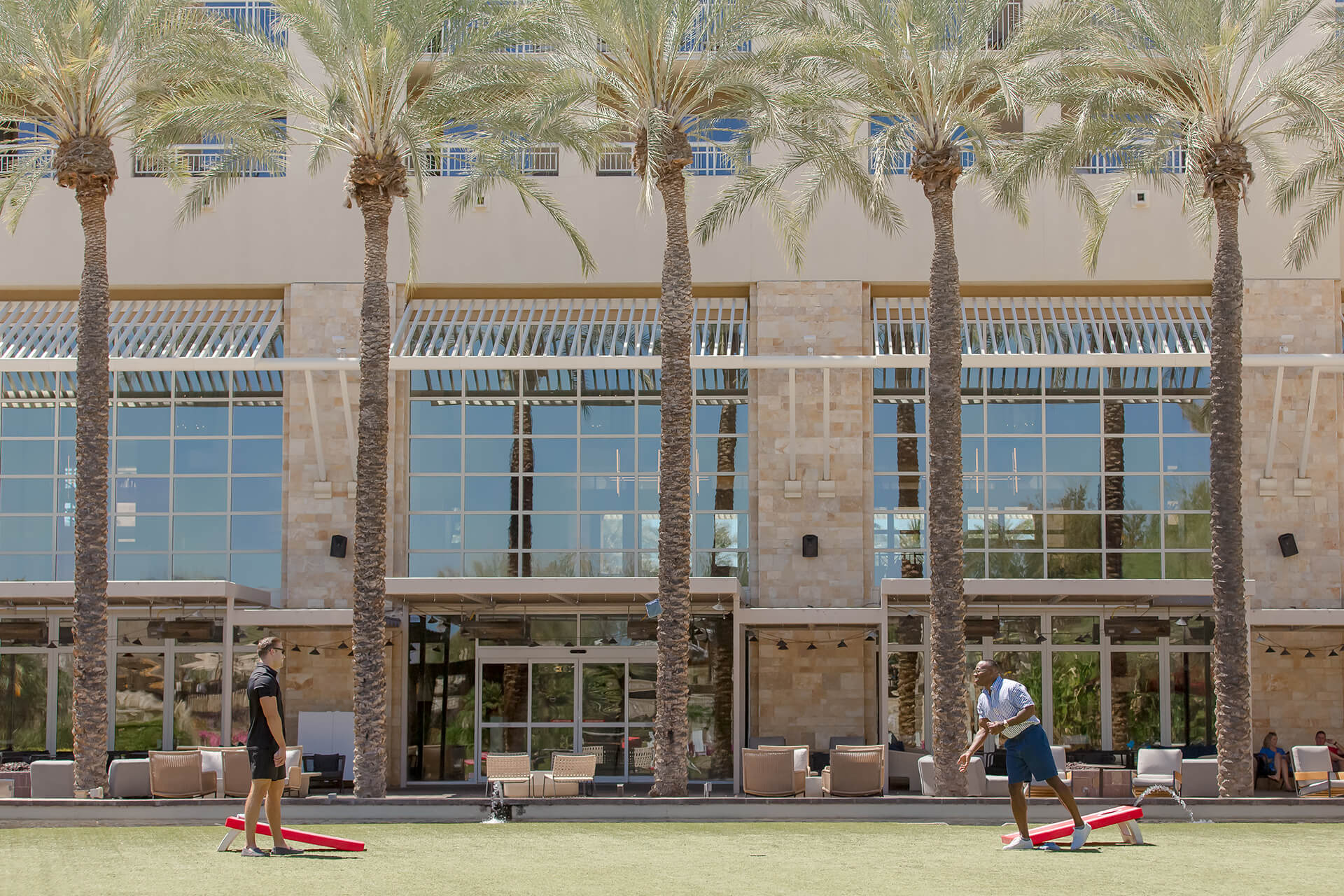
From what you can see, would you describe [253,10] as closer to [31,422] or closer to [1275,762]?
[31,422]

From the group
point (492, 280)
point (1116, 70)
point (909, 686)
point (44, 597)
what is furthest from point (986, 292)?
point (44, 597)

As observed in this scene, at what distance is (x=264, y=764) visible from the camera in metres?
10.4

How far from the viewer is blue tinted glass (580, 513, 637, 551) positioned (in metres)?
22.2

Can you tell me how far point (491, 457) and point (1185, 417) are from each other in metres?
10.9

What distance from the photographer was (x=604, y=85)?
62.3 ft

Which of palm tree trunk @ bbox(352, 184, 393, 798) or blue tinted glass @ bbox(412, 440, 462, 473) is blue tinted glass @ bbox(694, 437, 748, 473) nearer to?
blue tinted glass @ bbox(412, 440, 462, 473)

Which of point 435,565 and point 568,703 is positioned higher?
point 435,565

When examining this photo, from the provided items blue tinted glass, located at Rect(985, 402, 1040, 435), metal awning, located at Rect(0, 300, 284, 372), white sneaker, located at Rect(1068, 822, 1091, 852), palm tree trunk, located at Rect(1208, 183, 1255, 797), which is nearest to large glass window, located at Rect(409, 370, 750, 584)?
metal awning, located at Rect(0, 300, 284, 372)

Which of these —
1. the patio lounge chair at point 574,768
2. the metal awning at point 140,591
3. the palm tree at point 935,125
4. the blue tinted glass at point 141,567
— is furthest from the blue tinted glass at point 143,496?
the palm tree at point 935,125

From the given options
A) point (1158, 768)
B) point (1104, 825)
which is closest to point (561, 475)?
point (1158, 768)

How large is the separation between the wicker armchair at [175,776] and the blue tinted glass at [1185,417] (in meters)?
15.0

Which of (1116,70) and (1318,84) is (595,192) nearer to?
(1116,70)

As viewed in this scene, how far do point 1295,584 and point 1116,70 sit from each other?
27.5 ft

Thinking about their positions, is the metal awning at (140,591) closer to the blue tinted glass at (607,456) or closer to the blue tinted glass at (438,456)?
the blue tinted glass at (438,456)
